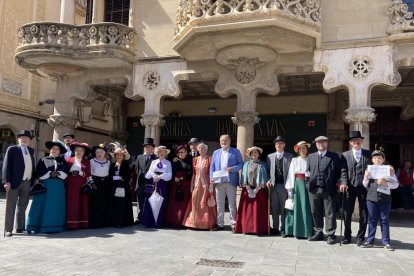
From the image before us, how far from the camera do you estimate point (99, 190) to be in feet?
27.8

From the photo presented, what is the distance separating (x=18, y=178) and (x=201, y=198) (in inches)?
140

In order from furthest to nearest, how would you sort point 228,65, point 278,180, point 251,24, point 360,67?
point 228,65 < point 360,67 < point 251,24 < point 278,180

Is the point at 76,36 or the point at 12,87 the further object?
→ the point at 12,87

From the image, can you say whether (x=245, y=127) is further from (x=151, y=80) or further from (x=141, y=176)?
(x=141, y=176)

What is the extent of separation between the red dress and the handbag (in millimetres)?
502

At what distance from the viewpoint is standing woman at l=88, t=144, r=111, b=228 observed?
331 inches

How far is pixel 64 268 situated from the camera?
515 cm

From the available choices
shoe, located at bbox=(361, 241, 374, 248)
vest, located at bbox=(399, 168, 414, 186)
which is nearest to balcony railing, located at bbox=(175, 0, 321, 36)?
shoe, located at bbox=(361, 241, 374, 248)

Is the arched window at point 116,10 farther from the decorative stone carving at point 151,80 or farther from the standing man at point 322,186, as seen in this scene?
the standing man at point 322,186

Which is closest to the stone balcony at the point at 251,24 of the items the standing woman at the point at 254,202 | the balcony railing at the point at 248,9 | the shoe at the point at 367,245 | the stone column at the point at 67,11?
the balcony railing at the point at 248,9

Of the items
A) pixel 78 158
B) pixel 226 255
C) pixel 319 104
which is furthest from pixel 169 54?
pixel 226 255

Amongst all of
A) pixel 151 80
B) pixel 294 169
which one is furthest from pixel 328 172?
pixel 151 80

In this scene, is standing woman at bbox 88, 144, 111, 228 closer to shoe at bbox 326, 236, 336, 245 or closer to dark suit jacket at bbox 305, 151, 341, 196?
dark suit jacket at bbox 305, 151, 341, 196

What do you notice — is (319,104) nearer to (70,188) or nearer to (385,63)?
(385,63)
